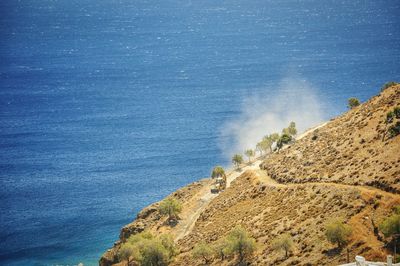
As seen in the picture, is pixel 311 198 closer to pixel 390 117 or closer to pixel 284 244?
pixel 284 244

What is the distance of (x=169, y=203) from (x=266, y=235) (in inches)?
931

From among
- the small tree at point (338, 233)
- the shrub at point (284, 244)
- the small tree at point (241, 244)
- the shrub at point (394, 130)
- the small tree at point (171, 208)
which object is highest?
the small tree at point (171, 208)

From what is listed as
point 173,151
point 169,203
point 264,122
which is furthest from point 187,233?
point 264,122

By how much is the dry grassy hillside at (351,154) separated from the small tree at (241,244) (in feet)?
43.6

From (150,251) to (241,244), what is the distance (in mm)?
13425

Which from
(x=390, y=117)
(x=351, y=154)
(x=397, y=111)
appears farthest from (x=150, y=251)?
(x=397, y=111)

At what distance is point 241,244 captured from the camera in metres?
62.1

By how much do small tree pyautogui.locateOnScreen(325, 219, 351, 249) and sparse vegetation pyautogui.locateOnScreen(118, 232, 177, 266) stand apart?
23.2 meters

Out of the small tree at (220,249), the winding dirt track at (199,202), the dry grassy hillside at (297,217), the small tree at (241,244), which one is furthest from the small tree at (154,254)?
the small tree at (241,244)

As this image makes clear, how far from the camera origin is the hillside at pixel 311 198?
186ft

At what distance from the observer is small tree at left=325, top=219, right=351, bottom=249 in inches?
2084

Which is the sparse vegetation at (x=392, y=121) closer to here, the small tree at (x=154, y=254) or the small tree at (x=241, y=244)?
the small tree at (x=241, y=244)

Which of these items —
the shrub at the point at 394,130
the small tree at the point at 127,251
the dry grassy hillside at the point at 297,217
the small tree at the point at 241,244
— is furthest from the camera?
the small tree at the point at 127,251

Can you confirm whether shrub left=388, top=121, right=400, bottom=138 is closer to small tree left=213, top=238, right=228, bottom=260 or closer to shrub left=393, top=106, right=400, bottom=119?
shrub left=393, top=106, right=400, bottom=119
